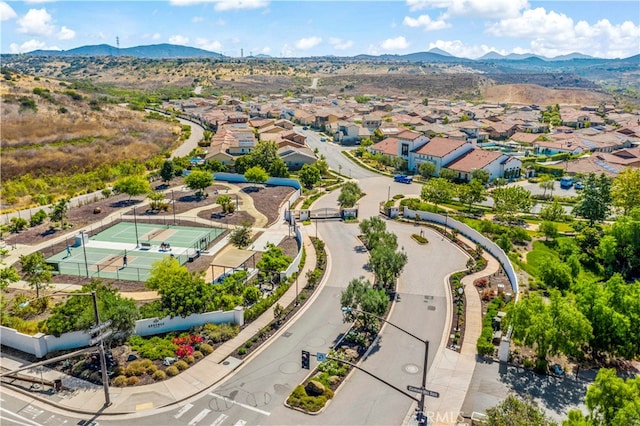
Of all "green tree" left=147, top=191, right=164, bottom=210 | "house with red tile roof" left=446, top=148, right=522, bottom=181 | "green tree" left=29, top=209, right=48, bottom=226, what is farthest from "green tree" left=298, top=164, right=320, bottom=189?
"green tree" left=29, top=209, right=48, bottom=226

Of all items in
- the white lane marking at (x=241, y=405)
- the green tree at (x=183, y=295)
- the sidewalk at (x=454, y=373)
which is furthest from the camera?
the green tree at (x=183, y=295)

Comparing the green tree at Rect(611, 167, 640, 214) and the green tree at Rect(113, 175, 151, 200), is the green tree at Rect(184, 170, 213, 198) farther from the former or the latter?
the green tree at Rect(611, 167, 640, 214)

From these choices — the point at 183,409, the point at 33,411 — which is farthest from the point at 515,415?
the point at 33,411

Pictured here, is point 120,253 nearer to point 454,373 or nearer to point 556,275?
point 454,373

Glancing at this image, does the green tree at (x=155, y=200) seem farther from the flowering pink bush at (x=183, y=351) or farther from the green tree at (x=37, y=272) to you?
the flowering pink bush at (x=183, y=351)

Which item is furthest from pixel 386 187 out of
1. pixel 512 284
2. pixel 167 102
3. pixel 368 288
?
pixel 167 102


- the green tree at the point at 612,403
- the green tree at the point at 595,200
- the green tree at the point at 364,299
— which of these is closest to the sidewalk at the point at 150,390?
the green tree at the point at 364,299

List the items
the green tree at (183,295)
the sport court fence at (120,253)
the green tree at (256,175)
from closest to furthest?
the green tree at (183,295), the sport court fence at (120,253), the green tree at (256,175)
